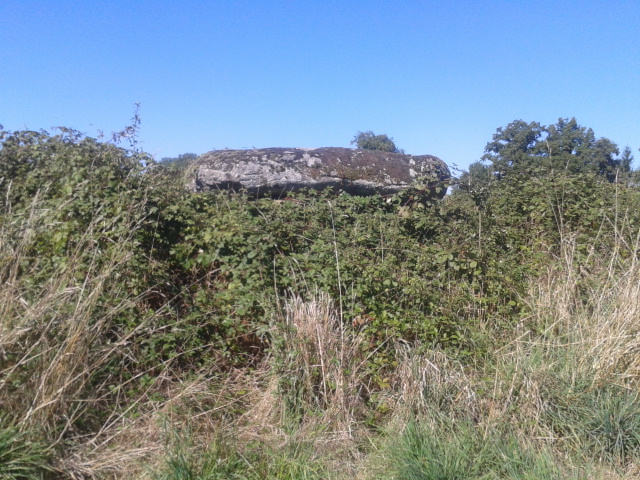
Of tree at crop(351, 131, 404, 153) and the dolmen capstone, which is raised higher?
tree at crop(351, 131, 404, 153)

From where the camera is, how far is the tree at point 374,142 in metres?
21.2

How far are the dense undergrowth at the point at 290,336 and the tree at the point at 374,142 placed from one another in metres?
15.3

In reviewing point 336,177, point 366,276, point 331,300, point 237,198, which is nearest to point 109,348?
point 331,300

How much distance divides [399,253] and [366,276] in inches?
28.7

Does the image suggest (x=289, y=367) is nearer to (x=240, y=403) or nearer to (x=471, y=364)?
(x=240, y=403)

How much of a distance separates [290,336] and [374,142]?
1910cm

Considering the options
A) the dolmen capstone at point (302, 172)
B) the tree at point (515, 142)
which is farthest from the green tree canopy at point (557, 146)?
the dolmen capstone at point (302, 172)

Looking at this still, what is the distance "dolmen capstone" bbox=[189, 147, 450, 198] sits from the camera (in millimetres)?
7203

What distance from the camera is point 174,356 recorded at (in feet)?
14.4

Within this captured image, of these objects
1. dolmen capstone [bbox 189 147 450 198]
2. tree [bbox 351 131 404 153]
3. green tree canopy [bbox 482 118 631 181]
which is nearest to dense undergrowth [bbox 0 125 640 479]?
dolmen capstone [bbox 189 147 450 198]

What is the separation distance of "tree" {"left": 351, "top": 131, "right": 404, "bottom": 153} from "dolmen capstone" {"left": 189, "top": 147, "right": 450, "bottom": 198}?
13084 millimetres

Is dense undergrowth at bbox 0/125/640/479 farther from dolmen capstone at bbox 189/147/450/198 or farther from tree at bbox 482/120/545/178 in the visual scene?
tree at bbox 482/120/545/178

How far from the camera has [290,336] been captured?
14.4ft

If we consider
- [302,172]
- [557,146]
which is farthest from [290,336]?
[557,146]
